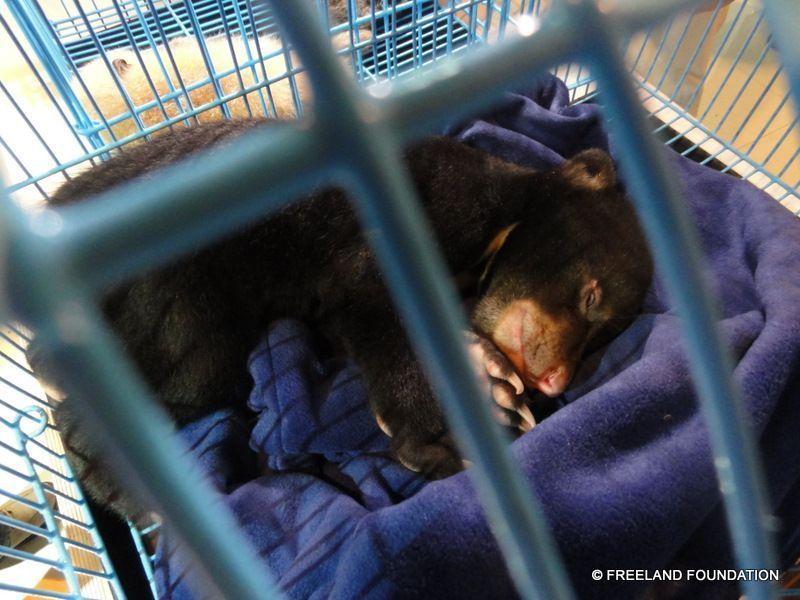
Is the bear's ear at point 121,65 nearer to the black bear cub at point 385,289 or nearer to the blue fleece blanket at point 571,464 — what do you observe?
the black bear cub at point 385,289

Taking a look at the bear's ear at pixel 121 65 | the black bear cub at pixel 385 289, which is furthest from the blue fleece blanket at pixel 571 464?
the bear's ear at pixel 121 65

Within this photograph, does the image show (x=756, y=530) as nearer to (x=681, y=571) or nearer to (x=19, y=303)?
(x=19, y=303)

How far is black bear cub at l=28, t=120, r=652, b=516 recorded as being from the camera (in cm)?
91

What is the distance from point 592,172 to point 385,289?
0.46 m

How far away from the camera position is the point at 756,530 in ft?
0.93

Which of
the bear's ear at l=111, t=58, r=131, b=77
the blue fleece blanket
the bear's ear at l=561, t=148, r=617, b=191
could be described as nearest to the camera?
the blue fleece blanket

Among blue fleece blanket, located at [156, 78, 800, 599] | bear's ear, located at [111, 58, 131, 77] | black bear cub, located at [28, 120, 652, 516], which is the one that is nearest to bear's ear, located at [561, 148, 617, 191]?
black bear cub, located at [28, 120, 652, 516]

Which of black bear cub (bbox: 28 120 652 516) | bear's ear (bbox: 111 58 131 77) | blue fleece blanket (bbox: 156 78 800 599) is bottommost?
blue fleece blanket (bbox: 156 78 800 599)

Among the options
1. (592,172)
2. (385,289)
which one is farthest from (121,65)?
(592,172)

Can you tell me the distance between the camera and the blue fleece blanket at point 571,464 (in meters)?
0.68

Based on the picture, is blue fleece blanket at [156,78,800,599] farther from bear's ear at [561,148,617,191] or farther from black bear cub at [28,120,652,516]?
bear's ear at [561,148,617,191]

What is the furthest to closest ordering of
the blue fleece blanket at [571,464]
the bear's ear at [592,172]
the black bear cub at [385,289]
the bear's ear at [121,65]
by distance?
the bear's ear at [121,65]
the bear's ear at [592,172]
the black bear cub at [385,289]
the blue fleece blanket at [571,464]

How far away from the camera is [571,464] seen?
74 cm

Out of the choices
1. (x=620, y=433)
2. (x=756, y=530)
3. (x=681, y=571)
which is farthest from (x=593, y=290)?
(x=756, y=530)
